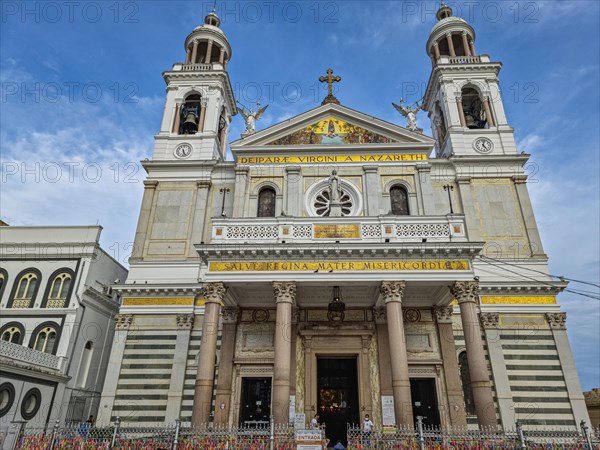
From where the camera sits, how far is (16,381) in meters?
18.7

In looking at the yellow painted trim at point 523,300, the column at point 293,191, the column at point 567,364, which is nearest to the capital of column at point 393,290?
the yellow painted trim at point 523,300

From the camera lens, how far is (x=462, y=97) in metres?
27.2

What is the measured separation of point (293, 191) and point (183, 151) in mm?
7741

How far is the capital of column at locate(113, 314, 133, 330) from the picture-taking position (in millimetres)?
20805

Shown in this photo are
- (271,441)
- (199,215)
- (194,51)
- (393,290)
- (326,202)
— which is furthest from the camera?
(194,51)

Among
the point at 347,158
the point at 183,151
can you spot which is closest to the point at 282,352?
the point at 347,158

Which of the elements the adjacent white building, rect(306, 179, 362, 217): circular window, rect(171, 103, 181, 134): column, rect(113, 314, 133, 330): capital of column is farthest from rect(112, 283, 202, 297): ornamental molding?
rect(171, 103, 181, 134): column

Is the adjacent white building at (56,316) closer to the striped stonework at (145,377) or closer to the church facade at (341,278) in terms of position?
the church facade at (341,278)

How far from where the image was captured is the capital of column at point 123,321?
20.8 meters

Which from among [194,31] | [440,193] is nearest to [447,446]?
[440,193]

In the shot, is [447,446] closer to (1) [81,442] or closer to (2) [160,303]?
(1) [81,442]

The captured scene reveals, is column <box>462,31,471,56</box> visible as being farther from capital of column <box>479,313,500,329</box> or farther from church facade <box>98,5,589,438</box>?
capital of column <box>479,313,500,329</box>

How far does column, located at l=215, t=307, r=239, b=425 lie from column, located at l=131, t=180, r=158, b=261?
20.9ft

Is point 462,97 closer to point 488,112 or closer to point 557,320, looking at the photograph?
point 488,112
